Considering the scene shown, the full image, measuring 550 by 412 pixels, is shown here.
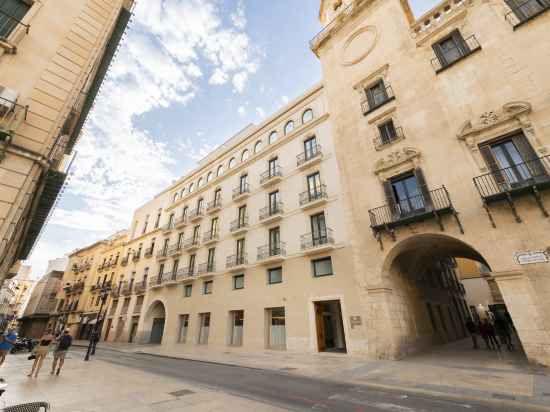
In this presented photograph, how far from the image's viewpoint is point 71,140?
39.4ft

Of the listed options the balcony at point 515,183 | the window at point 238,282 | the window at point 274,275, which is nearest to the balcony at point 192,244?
the window at point 238,282

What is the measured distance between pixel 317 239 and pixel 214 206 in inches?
513

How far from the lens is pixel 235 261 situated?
70.2 feet

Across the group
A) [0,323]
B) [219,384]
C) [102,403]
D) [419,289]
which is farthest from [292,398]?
[0,323]

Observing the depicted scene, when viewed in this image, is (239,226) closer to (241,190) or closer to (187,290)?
(241,190)

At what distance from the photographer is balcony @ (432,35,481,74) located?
13.5 meters

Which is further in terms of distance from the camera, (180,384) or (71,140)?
(71,140)

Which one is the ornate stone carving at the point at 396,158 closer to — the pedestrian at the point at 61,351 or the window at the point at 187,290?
the pedestrian at the point at 61,351

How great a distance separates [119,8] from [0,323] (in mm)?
57424

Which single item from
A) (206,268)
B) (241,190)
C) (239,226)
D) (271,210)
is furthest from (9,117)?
(206,268)

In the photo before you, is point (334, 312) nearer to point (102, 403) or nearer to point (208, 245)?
point (208, 245)

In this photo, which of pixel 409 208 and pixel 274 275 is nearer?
pixel 409 208

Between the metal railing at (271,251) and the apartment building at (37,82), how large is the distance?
1309 cm

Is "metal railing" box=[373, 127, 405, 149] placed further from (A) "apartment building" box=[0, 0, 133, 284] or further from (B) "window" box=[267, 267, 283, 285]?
(A) "apartment building" box=[0, 0, 133, 284]
